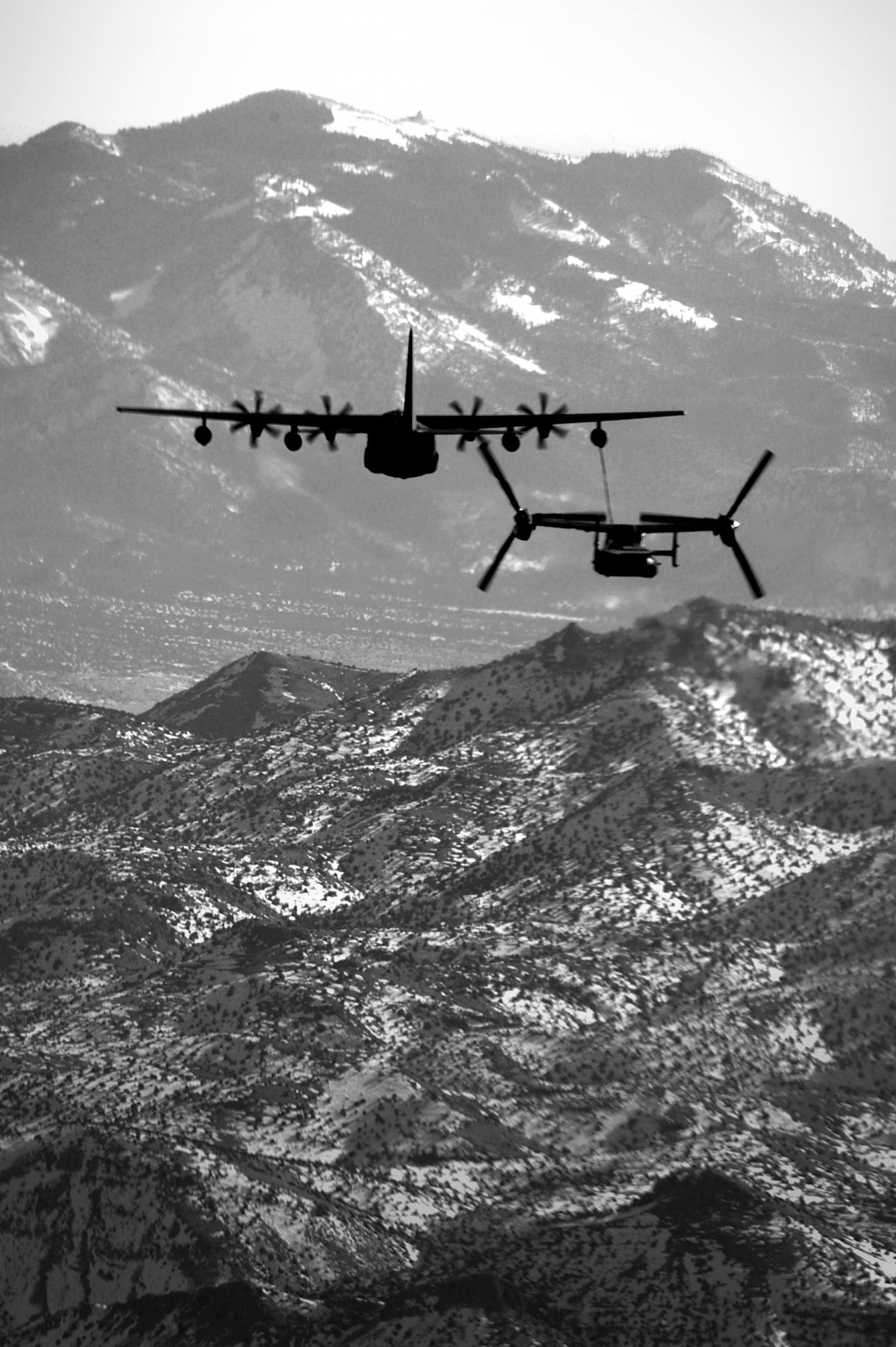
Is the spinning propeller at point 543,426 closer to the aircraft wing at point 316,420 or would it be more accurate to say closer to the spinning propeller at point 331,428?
the aircraft wing at point 316,420

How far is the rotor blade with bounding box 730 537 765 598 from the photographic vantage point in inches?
4498

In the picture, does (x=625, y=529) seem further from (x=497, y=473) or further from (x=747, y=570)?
(x=747, y=570)

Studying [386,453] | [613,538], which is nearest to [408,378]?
[386,453]

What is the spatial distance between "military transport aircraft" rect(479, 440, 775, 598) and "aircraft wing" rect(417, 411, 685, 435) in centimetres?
194

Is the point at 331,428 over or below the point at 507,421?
below

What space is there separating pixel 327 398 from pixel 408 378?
27.9 metres

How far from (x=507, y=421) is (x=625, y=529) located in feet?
52.9

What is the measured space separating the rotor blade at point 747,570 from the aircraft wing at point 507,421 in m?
7.49

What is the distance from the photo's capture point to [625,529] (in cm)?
12975

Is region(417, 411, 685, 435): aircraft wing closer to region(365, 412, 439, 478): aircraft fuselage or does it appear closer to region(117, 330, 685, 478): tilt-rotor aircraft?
region(117, 330, 685, 478): tilt-rotor aircraft

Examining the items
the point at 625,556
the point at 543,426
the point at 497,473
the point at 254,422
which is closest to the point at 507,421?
the point at 543,426

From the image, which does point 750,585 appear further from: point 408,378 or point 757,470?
point 408,378

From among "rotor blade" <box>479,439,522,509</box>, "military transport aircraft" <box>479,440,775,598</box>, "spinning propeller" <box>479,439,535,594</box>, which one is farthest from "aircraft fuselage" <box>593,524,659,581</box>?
"rotor blade" <box>479,439,522,509</box>

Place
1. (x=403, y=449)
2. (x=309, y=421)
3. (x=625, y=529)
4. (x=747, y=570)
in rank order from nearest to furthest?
(x=403, y=449) < (x=309, y=421) < (x=747, y=570) < (x=625, y=529)
